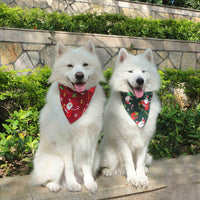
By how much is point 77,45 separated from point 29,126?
2855mm

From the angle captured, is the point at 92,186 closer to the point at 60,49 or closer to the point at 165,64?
the point at 60,49

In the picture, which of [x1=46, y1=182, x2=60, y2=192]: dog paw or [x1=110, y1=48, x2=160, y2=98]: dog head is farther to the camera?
[x1=110, y1=48, x2=160, y2=98]: dog head

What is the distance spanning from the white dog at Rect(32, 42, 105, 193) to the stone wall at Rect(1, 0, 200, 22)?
6.02 meters

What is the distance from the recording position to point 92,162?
7.90 feet

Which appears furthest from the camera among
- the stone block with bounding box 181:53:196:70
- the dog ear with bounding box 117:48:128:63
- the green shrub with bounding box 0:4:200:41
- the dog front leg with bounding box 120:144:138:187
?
the stone block with bounding box 181:53:196:70

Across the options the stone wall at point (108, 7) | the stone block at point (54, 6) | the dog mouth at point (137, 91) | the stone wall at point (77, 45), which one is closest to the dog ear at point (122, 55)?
the dog mouth at point (137, 91)

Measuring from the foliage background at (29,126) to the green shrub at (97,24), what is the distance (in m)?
2.27

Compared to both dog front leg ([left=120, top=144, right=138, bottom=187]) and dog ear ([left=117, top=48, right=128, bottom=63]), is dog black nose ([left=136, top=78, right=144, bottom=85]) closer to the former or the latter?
dog ear ([left=117, top=48, right=128, bottom=63])

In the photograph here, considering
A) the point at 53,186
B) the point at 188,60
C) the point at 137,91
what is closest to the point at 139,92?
the point at 137,91

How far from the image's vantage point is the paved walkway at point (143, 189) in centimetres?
222

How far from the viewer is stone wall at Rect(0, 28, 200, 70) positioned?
5.07 meters

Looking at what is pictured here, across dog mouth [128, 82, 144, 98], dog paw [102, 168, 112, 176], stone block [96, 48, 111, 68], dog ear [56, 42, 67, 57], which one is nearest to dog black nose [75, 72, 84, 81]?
dog ear [56, 42, 67, 57]

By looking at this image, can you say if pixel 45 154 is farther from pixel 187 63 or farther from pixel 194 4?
pixel 194 4

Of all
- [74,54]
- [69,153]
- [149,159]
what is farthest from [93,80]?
[149,159]
